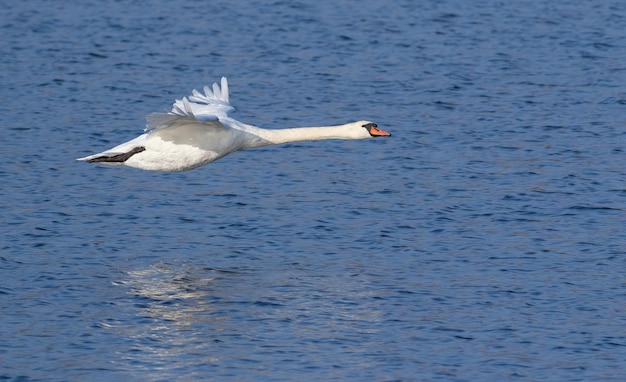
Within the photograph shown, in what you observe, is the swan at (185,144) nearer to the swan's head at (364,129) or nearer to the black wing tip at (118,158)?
the black wing tip at (118,158)

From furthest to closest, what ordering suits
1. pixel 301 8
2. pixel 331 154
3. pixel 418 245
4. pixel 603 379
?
pixel 301 8
pixel 331 154
pixel 418 245
pixel 603 379

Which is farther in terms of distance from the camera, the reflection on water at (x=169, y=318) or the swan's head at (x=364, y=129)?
the swan's head at (x=364, y=129)

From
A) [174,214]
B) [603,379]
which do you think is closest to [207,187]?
[174,214]

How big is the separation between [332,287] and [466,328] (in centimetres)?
179

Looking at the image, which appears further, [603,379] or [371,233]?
[371,233]

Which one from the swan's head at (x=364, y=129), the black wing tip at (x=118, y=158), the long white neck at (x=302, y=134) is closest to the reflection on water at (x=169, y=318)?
the black wing tip at (x=118, y=158)

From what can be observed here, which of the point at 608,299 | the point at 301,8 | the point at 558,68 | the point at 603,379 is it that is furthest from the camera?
the point at 301,8

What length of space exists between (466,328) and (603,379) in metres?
1.62

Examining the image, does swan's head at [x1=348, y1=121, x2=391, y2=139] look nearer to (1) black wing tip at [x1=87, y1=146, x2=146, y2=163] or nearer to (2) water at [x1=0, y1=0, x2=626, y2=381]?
(2) water at [x1=0, y1=0, x2=626, y2=381]

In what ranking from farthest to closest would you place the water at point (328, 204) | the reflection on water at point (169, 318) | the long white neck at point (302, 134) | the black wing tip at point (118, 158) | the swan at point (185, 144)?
the long white neck at point (302, 134)
the swan at point (185, 144)
the black wing tip at point (118, 158)
the water at point (328, 204)
the reflection on water at point (169, 318)

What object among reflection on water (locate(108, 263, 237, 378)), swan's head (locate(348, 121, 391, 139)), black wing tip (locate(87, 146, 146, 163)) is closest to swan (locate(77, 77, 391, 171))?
black wing tip (locate(87, 146, 146, 163))

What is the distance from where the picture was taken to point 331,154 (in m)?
19.8

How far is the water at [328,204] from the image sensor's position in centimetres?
1301

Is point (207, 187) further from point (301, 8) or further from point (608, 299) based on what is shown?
point (301, 8)
